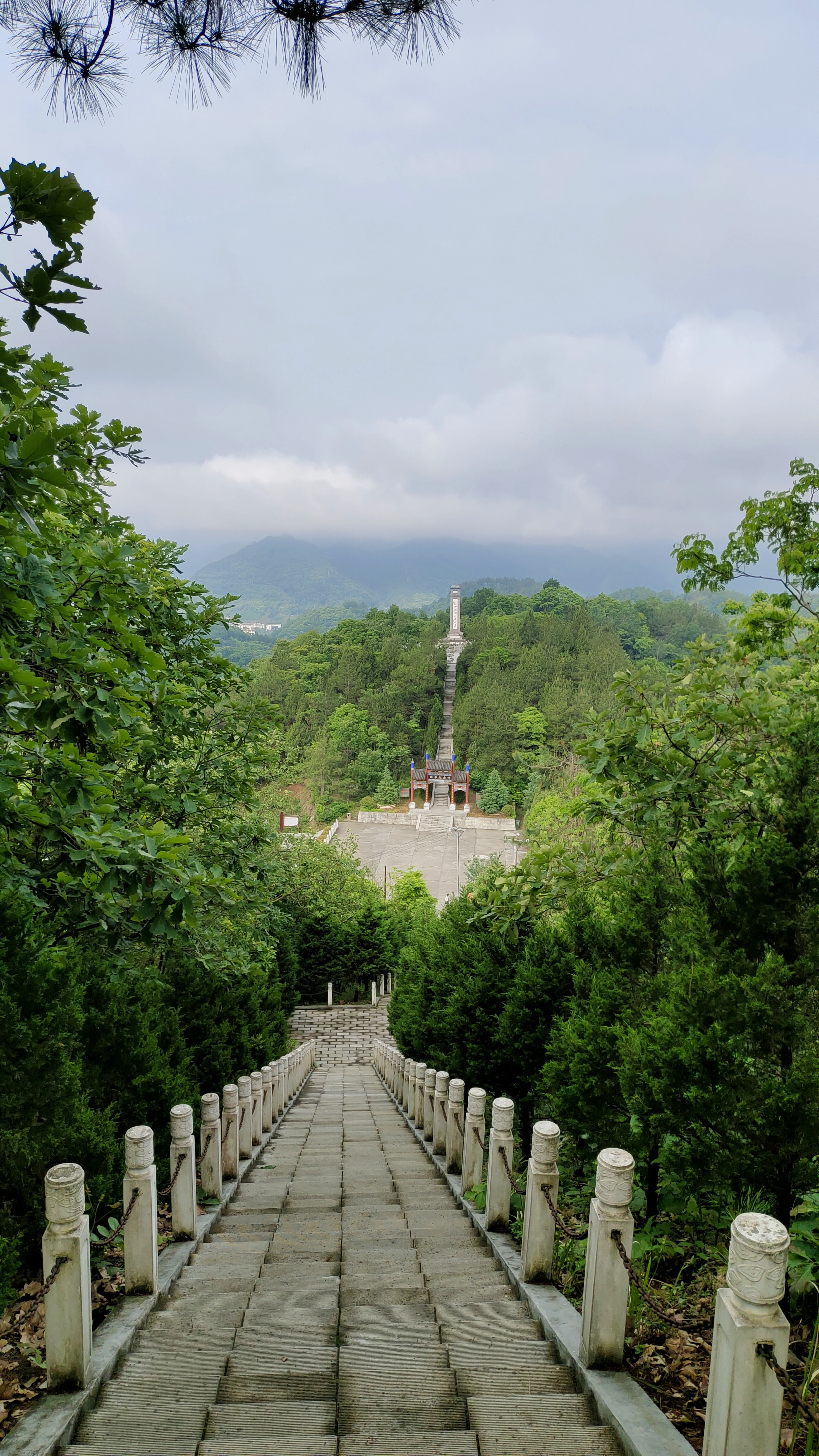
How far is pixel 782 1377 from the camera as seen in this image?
2027mm

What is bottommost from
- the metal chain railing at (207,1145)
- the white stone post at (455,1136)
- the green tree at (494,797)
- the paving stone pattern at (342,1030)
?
the paving stone pattern at (342,1030)

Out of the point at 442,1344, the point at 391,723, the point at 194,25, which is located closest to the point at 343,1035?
the point at 442,1344

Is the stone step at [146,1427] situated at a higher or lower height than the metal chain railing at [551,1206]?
lower

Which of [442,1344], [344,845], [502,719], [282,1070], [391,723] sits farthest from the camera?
[391,723]

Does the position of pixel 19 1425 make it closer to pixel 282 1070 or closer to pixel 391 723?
pixel 282 1070

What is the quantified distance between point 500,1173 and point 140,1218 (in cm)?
210

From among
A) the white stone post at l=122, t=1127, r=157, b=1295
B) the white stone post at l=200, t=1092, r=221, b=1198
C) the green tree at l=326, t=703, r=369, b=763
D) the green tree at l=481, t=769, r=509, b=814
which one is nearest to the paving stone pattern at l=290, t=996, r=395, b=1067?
the white stone post at l=200, t=1092, r=221, b=1198

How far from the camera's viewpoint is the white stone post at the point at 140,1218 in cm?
364

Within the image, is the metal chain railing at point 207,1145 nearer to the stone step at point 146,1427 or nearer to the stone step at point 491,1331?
the stone step at point 491,1331

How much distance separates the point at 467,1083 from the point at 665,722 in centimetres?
491

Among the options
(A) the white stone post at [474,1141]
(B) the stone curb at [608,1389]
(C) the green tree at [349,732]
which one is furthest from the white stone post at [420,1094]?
(C) the green tree at [349,732]

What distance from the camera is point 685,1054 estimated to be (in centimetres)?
367

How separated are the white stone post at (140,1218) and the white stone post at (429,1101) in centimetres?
471

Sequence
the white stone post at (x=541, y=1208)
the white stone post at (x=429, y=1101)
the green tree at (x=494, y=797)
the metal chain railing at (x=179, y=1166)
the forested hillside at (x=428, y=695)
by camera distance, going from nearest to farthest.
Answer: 1. the white stone post at (x=541, y=1208)
2. the metal chain railing at (x=179, y=1166)
3. the white stone post at (x=429, y=1101)
4. the green tree at (x=494, y=797)
5. the forested hillside at (x=428, y=695)
